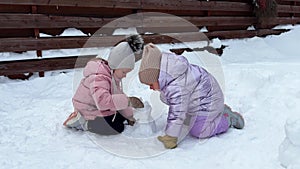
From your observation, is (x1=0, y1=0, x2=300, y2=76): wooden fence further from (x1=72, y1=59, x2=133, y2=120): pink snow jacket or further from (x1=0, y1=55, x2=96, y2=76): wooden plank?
(x1=72, y1=59, x2=133, y2=120): pink snow jacket

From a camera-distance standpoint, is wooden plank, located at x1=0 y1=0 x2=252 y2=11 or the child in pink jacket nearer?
the child in pink jacket

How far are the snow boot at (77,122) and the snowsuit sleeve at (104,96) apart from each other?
229mm

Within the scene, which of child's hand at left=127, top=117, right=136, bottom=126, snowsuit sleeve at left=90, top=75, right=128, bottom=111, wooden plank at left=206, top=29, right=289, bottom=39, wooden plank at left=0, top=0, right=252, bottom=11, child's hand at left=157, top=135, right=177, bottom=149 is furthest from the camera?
wooden plank at left=206, top=29, right=289, bottom=39

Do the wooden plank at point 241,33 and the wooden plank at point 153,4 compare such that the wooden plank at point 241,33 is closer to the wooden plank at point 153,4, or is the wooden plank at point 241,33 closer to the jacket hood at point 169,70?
the wooden plank at point 153,4

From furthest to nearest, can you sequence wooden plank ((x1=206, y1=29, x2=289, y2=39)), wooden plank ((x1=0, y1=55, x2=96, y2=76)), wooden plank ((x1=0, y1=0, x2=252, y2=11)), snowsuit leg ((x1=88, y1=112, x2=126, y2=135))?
wooden plank ((x1=206, y1=29, x2=289, y2=39))
wooden plank ((x1=0, y1=0, x2=252, y2=11))
wooden plank ((x1=0, y1=55, x2=96, y2=76))
snowsuit leg ((x1=88, y1=112, x2=126, y2=135))

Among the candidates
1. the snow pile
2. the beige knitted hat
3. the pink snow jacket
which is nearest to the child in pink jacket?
the pink snow jacket

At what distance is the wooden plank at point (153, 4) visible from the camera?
4926 millimetres

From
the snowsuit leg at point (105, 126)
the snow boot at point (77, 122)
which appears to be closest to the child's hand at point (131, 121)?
the snowsuit leg at point (105, 126)

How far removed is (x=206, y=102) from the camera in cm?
285

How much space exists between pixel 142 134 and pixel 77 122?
1.87 ft

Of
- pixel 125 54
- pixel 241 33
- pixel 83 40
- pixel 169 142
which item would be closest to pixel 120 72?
pixel 125 54

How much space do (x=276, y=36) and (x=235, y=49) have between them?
1909 mm

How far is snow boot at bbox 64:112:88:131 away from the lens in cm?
298

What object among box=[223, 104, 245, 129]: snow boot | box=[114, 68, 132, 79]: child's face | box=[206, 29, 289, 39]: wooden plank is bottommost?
box=[206, 29, 289, 39]: wooden plank
